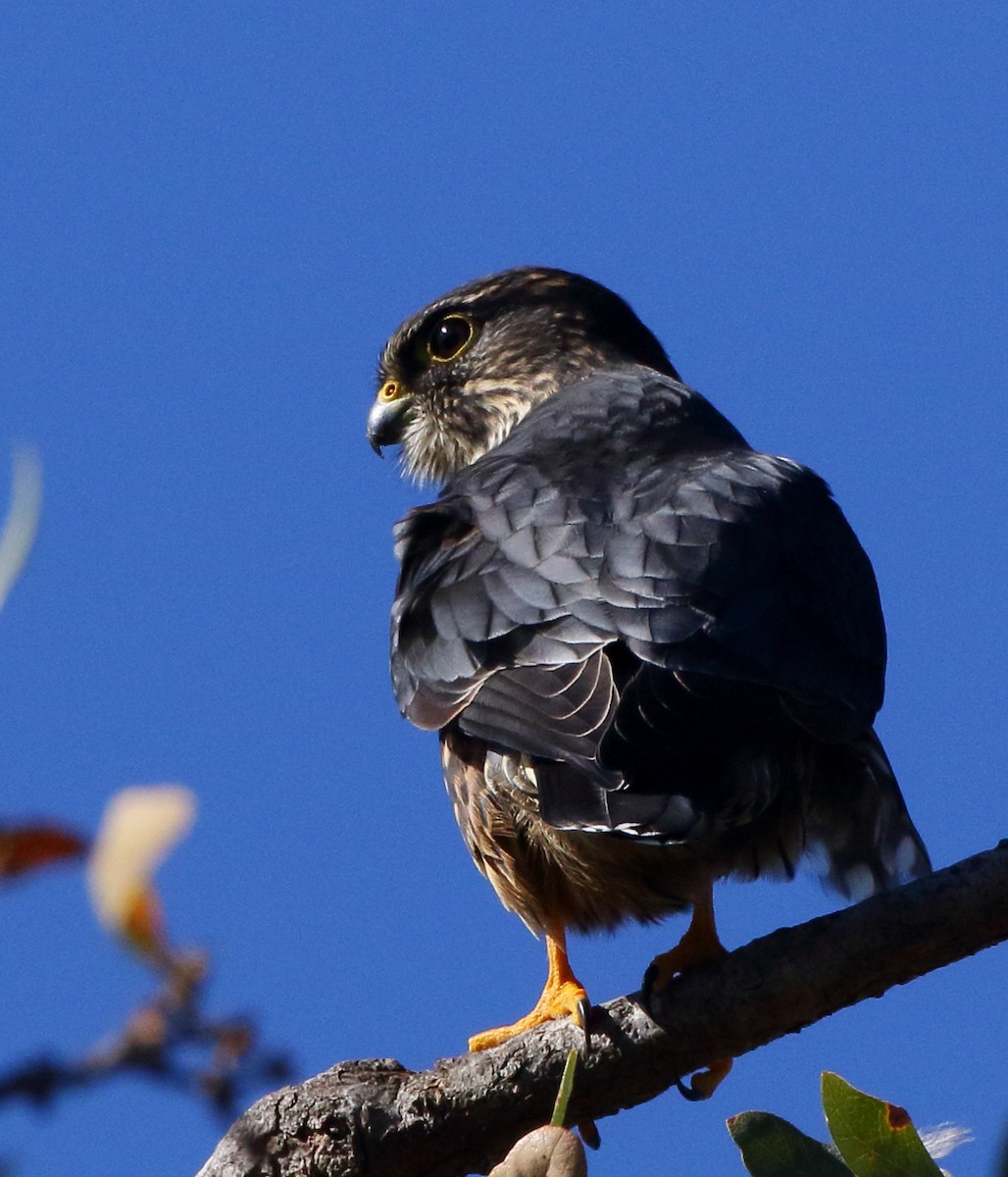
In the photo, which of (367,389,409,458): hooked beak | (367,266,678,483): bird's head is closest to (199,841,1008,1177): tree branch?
(367,266,678,483): bird's head

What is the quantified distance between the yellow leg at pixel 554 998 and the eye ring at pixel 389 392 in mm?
3016

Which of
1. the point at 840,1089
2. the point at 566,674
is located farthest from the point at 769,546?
the point at 840,1089

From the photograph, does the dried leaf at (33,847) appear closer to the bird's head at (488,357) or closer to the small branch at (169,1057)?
the small branch at (169,1057)

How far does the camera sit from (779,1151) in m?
1.94

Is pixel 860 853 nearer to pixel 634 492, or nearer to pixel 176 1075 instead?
pixel 634 492

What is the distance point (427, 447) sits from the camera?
6281 mm

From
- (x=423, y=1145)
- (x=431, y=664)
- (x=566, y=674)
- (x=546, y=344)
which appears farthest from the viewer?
(x=546, y=344)

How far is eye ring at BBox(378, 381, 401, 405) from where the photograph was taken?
6.43m

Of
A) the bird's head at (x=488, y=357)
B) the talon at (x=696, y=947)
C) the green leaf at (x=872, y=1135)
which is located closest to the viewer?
the green leaf at (x=872, y=1135)

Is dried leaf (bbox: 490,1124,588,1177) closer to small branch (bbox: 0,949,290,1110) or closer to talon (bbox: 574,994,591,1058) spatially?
small branch (bbox: 0,949,290,1110)

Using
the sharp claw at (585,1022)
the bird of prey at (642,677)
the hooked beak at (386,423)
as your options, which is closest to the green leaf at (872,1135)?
the bird of prey at (642,677)

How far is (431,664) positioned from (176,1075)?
3.17 meters

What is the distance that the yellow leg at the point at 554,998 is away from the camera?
3574 mm

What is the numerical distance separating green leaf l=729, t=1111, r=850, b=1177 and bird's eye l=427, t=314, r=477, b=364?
4755 mm
